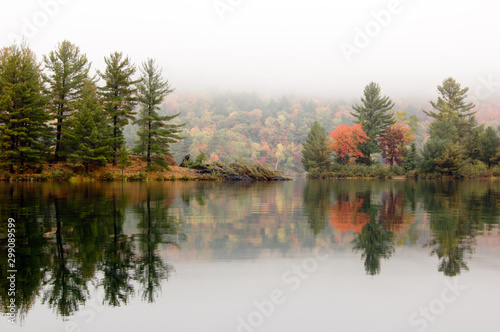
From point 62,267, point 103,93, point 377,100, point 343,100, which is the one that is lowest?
point 62,267

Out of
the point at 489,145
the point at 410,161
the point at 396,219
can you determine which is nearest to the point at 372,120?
the point at 410,161

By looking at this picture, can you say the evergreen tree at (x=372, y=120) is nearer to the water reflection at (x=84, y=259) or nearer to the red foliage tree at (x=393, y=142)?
the red foliage tree at (x=393, y=142)

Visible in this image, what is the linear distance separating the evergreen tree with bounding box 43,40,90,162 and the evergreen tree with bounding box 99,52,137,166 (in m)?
2.13

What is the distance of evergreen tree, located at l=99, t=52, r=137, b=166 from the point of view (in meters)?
31.2

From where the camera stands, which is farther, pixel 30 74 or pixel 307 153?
pixel 307 153

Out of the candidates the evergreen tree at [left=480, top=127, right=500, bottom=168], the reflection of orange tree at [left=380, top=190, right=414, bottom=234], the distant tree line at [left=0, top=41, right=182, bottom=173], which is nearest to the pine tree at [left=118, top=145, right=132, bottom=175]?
the distant tree line at [left=0, top=41, right=182, bottom=173]

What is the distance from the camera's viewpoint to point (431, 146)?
42.7 metres

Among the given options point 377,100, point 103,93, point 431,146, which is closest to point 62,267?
point 103,93

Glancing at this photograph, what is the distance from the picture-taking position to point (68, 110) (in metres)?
30.9

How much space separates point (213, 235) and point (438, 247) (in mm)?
3535

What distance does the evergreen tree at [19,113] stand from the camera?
2648 cm

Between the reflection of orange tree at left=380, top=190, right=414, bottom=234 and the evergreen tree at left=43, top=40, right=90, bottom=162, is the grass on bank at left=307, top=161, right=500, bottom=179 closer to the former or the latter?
the evergreen tree at left=43, top=40, right=90, bottom=162

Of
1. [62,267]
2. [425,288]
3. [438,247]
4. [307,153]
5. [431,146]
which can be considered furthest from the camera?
[307,153]

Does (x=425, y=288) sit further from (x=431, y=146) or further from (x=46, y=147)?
(x=431, y=146)
